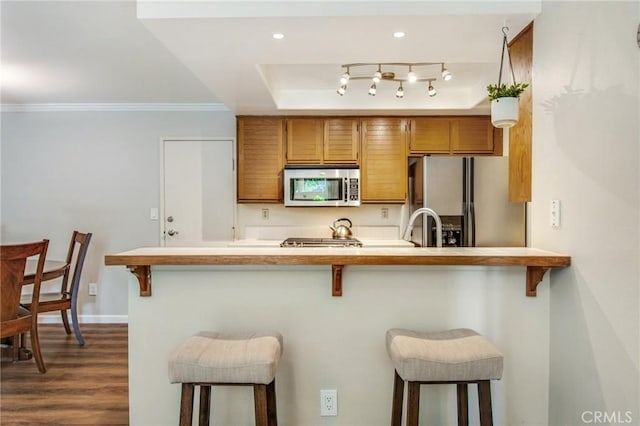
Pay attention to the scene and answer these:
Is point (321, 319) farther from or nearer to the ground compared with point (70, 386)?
farther from the ground

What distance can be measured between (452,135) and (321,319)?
8.93ft

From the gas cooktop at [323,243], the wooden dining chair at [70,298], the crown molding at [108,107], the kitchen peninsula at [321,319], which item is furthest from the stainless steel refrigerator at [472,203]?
the wooden dining chair at [70,298]

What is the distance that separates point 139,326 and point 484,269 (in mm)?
1613

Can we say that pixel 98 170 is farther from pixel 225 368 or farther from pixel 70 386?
pixel 225 368

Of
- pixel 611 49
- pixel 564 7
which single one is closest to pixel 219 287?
pixel 611 49

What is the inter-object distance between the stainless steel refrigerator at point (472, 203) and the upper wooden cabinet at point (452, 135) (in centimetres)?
73

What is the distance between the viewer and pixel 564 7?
64.0 inches

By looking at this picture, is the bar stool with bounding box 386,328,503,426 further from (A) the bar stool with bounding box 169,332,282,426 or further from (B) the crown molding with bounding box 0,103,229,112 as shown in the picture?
(B) the crown molding with bounding box 0,103,229,112

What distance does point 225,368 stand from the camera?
4.48ft

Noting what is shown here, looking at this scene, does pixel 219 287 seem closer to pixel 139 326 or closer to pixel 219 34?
pixel 139 326

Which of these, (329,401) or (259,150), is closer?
(329,401)

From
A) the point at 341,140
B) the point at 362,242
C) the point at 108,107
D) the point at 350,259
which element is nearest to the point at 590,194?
the point at 350,259

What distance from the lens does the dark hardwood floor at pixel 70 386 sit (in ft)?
7.36

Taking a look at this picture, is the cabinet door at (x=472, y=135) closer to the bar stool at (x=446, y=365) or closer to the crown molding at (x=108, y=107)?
the crown molding at (x=108, y=107)
